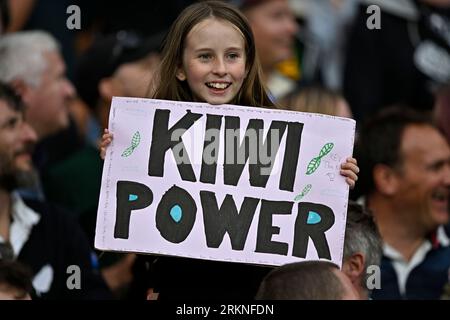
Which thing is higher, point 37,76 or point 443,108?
point 37,76

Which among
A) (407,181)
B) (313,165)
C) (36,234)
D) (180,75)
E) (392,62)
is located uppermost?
(392,62)

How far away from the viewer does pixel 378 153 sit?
6.93 m

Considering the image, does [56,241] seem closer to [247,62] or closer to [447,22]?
[247,62]

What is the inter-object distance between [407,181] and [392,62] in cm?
152

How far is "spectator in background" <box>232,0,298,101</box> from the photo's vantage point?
8.31m

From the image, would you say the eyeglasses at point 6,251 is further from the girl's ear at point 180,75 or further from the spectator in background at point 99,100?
the girl's ear at point 180,75

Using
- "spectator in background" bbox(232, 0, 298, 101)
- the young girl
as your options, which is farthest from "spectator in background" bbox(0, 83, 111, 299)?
"spectator in background" bbox(232, 0, 298, 101)

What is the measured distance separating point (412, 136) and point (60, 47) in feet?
7.36

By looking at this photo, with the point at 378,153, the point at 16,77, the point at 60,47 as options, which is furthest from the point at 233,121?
the point at 60,47

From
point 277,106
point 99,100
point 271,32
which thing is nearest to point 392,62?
point 271,32

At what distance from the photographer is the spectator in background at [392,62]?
8266mm

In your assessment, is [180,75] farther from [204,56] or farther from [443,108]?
[443,108]

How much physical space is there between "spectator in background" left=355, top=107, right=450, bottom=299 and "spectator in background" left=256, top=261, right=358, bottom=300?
9.23 ft

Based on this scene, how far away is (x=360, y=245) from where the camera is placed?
17.4ft
